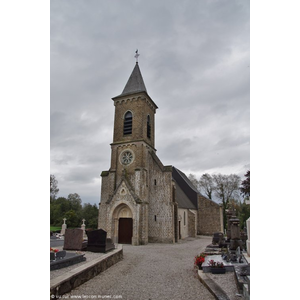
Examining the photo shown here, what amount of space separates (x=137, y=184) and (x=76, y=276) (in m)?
13.0

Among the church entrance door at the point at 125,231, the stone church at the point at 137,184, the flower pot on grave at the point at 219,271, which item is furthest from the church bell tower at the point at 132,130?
the flower pot on grave at the point at 219,271

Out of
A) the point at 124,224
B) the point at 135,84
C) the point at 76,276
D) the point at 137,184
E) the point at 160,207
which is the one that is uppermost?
the point at 135,84

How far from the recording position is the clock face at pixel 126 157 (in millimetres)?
20652

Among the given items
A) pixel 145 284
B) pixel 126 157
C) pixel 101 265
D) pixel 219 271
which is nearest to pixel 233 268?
pixel 219 271

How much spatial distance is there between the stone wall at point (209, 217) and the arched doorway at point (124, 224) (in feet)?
42.5

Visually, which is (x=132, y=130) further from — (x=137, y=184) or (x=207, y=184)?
(x=207, y=184)

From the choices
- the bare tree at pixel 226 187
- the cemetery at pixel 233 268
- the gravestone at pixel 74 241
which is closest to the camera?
the cemetery at pixel 233 268

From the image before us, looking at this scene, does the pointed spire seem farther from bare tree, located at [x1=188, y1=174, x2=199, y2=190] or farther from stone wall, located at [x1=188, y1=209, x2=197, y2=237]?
bare tree, located at [x1=188, y1=174, x2=199, y2=190]

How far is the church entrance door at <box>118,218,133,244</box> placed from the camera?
18.8 meters

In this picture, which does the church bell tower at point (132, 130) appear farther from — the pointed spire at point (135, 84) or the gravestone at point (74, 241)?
the gravestone at point (74, 241)

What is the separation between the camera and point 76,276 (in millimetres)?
6543

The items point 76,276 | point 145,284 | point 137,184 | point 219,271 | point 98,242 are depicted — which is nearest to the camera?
point 76,276

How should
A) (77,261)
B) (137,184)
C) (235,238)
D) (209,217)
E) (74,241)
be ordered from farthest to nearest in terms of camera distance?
(209,217)
(137,184)
(74,241)
(235,238)
(77,261)

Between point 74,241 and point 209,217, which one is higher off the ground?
point 74,241
